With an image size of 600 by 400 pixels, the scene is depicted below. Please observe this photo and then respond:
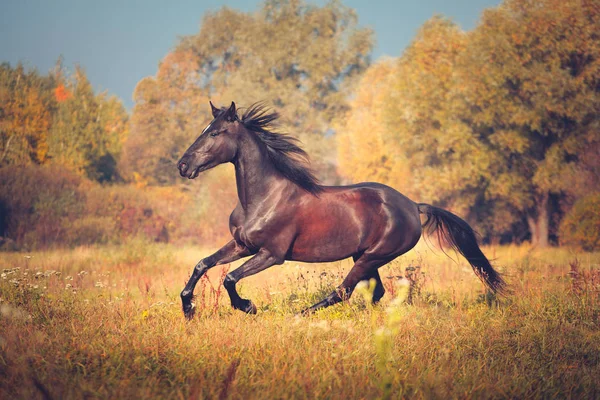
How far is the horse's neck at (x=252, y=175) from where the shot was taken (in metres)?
6.79

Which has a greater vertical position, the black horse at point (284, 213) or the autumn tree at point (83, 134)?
the autumn tree at point (83, 134)

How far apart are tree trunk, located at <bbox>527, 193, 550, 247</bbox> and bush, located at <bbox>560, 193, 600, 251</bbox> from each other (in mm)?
2401

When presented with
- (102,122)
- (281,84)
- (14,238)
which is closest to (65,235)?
(14,238)

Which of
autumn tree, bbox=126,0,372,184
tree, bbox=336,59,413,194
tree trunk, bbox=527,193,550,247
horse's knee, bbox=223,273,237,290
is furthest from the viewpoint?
autumn tree, bbox=126,0,372,184

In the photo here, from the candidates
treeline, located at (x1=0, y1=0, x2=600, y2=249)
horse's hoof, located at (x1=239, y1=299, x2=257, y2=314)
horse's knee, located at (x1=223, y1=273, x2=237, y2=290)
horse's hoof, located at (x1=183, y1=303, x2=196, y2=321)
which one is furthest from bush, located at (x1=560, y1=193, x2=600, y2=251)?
horse's hoof, located at (x1=183, y1=303, x2=196, y2=321)

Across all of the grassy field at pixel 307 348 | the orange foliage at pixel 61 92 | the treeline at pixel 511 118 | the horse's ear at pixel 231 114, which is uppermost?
the orange foliage at pixel 61 92

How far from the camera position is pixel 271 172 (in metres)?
6.90

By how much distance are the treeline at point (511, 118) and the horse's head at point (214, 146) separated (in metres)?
14.2

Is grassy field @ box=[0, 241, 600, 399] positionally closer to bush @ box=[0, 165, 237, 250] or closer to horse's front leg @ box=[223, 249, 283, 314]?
horse's front leg @ box=[223, 249, 283, 314]

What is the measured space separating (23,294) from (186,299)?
2.08m

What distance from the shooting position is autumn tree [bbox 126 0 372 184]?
142 feet

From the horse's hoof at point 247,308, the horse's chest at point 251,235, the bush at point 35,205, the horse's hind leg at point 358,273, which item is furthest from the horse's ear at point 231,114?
the bush at point 35,205

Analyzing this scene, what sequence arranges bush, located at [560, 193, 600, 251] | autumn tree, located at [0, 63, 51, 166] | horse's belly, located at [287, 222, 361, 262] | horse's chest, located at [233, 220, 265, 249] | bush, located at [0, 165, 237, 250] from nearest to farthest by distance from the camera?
horse's chest, located at [233, 220, 265, 249], horse's belly, located at [287, 222, 361, 262], bush, located at [560, 193, 600, 251], bush, located at [0, 165, 237, 250], autumn tree, located at [0, 63, 51, 166]

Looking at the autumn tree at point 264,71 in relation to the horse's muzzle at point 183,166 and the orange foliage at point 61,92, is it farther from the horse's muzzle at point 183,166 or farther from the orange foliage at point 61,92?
the horse's muzzle at point 183,166
